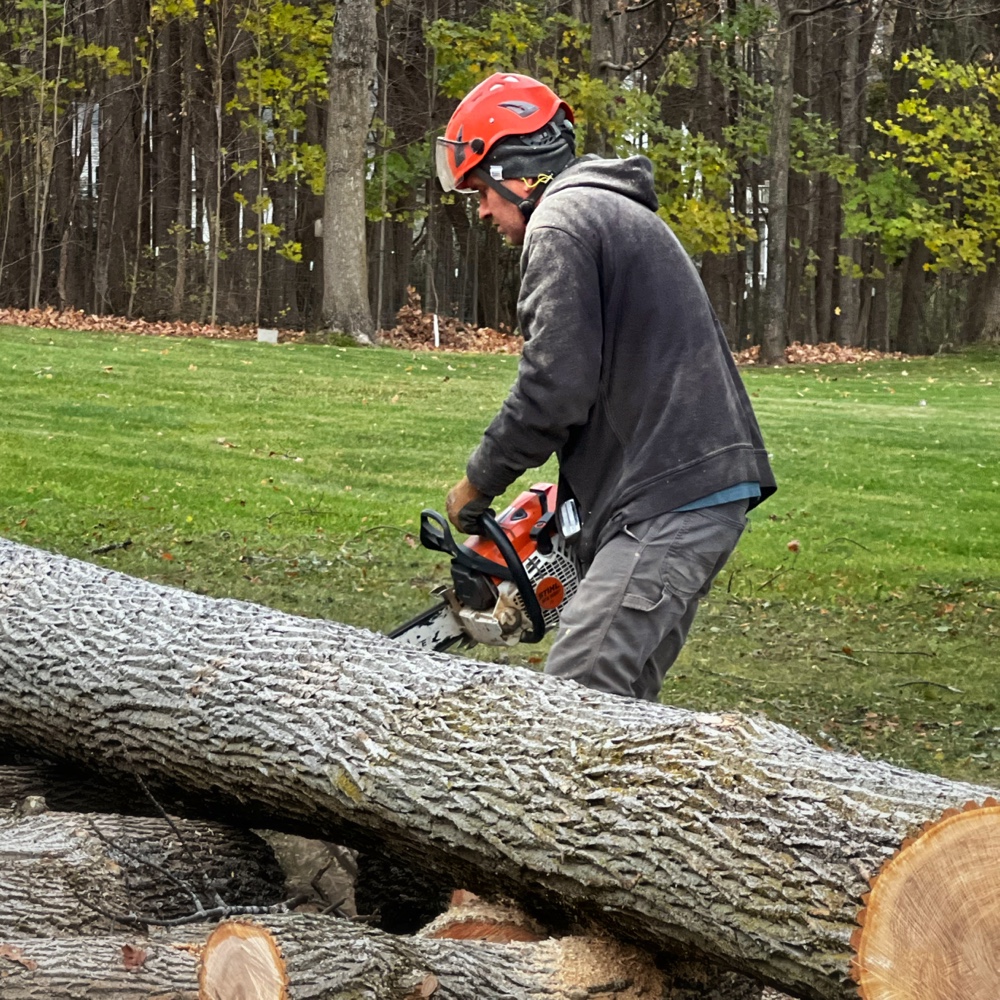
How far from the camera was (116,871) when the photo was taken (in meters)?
3.51

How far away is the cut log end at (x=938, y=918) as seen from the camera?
2230mm

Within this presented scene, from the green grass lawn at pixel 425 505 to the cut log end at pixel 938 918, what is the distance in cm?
357

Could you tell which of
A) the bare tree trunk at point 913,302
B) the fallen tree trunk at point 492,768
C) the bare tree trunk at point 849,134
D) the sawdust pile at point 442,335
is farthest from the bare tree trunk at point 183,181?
the fallen tree trunk at point 492,768

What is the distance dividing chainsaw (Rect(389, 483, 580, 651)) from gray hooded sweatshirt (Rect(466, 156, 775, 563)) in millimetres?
172

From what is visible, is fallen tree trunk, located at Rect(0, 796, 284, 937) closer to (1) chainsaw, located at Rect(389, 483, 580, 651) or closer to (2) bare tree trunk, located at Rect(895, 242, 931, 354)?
(1) chainsaw, located at Rect(389, 483, 580, 651)

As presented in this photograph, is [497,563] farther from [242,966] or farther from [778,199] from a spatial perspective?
[778,199]

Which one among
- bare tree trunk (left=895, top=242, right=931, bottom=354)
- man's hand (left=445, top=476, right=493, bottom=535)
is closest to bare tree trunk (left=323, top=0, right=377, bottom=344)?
bare tree trunk (left=895, top=242, right=931, bottom=354)

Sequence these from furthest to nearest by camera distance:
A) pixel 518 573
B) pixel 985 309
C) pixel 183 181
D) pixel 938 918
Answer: pixel 985 309, pixel 183 181, pixel 518 573, pixel 938 918

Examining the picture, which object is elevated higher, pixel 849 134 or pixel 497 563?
pixel 849 134

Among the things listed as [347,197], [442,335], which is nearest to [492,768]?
[347,197]

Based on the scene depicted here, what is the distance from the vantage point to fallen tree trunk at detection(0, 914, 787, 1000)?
2541 mm

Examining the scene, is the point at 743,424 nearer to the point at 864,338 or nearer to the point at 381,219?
the point at 381,219

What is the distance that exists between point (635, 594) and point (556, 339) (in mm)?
716

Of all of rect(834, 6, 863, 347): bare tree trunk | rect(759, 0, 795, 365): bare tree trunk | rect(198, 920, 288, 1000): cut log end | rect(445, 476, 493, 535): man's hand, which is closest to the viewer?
rect(198, 920, 288, 1000): cut log end
